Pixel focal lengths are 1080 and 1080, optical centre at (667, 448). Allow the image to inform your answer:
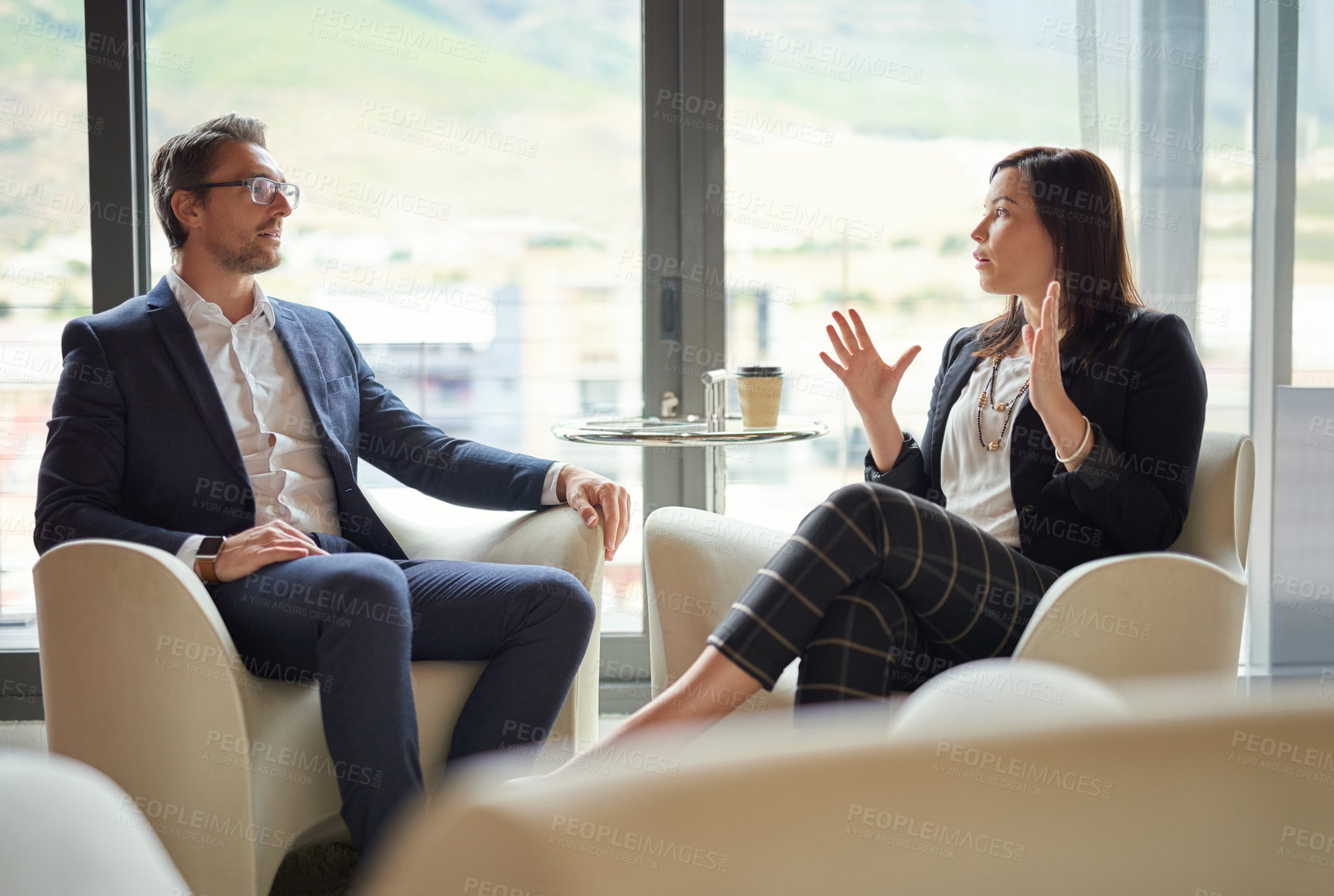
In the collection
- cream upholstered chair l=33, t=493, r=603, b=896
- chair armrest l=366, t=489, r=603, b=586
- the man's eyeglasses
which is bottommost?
cream upholstered chair l=33, t=493, r=603, b=896

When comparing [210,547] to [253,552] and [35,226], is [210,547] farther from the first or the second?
[35,226]

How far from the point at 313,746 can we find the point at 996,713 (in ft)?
4.78

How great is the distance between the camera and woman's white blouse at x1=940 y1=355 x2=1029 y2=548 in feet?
6.23

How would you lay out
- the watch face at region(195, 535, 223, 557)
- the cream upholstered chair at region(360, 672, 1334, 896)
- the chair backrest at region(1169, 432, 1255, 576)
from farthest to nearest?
the chair backrest at region(1169, 432, 1255, 576) < the watch face at region(195, 535, 223, 557) < the cream upholstered chair at region(360, 672, 1334, 896)

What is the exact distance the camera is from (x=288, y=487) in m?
1.96

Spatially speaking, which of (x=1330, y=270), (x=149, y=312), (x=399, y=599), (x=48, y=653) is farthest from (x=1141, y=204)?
(x=48, y=653)

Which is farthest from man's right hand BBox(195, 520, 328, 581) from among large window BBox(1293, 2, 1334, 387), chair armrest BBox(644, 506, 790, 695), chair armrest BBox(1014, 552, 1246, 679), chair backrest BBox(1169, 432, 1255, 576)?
large window BBox(1293, 2, 1334, 387)

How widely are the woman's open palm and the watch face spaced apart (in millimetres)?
1082

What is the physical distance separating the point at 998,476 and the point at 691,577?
0.57 meters

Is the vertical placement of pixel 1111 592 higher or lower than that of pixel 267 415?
lower

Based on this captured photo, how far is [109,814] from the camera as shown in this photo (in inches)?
17.2

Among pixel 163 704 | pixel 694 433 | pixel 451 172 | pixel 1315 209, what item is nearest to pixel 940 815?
pixel 163 704

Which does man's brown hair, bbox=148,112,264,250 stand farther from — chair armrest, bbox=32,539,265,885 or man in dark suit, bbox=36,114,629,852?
chair armrest, bbox=32,539,265,885

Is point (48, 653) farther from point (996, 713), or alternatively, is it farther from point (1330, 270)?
point (1330, 270)
